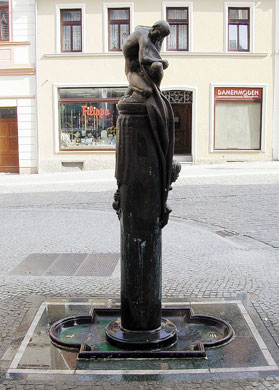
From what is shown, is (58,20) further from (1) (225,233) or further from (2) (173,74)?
(1) (225,233)

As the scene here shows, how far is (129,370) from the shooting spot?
3803 millimetres

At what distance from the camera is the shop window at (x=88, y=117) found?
2116 cm

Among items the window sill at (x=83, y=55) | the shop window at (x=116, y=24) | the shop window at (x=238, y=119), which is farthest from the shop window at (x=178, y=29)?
the shop window at (x=238, y=119)

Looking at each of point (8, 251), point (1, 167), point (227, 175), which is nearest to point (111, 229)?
point (8, 251)

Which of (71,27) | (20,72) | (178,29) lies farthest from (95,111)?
(178,29)

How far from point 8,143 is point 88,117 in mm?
3456

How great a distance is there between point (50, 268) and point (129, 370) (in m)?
3.24

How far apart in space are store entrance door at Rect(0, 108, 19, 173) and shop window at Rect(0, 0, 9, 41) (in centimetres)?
286

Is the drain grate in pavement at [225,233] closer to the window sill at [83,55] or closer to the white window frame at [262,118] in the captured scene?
the white window frame at [262,118]

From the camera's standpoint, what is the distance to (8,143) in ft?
70.9

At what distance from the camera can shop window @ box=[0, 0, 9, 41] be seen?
20625mm

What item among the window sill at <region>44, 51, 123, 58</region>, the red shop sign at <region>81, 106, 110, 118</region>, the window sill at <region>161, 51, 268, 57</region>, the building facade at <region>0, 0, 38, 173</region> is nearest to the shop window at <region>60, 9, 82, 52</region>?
the window sill at <region>44, 51, 123, 58</region>

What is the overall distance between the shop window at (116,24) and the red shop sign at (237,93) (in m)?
4.36

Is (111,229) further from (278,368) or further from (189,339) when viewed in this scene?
(278,368)
